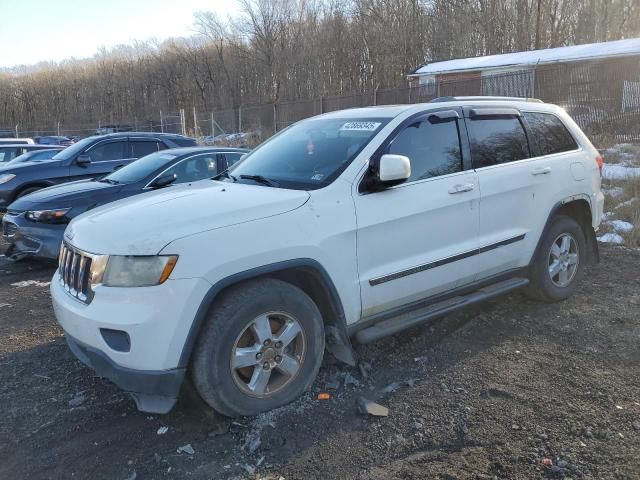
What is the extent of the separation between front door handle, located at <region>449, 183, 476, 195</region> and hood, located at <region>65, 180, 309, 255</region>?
3.99 ft

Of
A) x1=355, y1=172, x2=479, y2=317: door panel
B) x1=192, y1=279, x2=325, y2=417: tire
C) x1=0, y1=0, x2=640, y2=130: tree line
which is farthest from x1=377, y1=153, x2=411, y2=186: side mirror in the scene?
x1=0, y1=0, x2=640, y2=130: tree line

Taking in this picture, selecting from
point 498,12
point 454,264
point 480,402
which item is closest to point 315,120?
point 454,264

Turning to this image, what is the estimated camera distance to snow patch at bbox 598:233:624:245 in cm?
731

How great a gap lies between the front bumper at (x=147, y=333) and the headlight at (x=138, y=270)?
0.12 feet

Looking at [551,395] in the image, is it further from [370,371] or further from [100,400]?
[100,400]

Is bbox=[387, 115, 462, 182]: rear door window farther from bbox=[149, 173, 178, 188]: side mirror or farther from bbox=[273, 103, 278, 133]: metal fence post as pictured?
bbox=[273, 103, 278, 133]: metal fence post

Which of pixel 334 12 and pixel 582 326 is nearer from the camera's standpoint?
pixel 582 326

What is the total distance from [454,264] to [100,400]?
2.65 metres

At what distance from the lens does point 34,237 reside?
6680 millimetres

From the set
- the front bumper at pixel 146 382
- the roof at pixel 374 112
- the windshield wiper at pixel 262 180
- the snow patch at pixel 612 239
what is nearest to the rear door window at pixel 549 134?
the roof at pixel 374 112

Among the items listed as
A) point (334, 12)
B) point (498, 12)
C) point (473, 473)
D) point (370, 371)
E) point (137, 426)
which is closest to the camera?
point (473, 473)

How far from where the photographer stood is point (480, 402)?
11.2 feet

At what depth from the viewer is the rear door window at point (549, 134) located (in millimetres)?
4859

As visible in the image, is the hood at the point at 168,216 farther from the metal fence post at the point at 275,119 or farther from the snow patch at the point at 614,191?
the metal fence post at the point at 275,119
